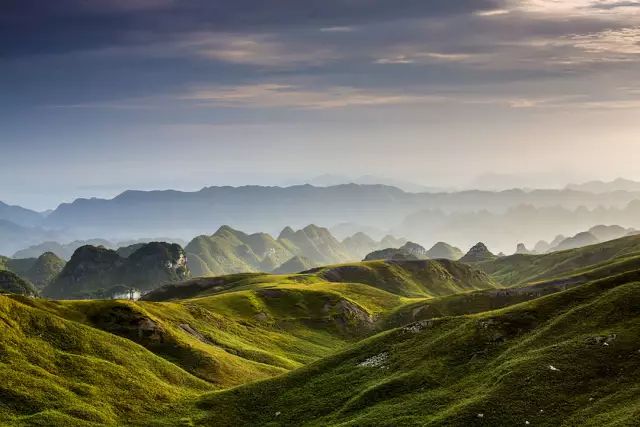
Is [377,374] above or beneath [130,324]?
beneath

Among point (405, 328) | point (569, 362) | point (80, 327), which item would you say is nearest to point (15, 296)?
point (80, 327)

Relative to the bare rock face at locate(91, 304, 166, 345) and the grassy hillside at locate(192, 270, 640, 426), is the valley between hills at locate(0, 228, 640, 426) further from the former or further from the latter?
the bare rock face at locate(91, 304, 166, 345)

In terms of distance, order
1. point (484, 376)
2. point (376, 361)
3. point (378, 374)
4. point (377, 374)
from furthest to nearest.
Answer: point (376, 361) < point (377, 374) < point (378, 374) < point (484, 376)

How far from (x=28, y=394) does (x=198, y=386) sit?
32364 mm

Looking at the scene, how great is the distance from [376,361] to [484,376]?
72.7ft

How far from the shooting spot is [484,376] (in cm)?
7162

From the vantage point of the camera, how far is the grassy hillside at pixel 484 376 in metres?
60.3

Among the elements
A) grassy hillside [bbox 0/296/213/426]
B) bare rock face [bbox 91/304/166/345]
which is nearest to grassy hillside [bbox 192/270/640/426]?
grassy hillside [bbox 0/296/213/426]

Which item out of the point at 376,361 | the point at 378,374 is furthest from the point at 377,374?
the point at 376,361

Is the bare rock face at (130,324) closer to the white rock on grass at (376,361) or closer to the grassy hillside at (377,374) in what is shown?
the grassy hillside at (377,374)

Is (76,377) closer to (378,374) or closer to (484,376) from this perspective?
(378,374)

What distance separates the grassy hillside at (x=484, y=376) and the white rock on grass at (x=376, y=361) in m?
0.24

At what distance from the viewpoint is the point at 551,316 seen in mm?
83750

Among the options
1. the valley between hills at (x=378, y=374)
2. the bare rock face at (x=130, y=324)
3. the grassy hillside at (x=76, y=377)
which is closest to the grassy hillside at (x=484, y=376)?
the valley between hills at (x=378, y=374)
